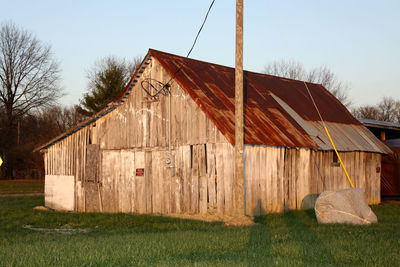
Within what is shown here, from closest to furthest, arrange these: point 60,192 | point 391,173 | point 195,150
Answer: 1. point 195,150
2. point 60,192
3. point 391,173

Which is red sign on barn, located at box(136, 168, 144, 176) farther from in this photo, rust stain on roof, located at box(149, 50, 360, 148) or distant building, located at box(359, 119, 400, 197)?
distant building, located at box(359, 119, 400, 197)

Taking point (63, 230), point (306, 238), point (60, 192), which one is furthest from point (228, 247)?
point (60, 192)

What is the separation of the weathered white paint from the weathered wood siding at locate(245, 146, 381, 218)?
10.5m

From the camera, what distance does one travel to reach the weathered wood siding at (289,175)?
1912 cm

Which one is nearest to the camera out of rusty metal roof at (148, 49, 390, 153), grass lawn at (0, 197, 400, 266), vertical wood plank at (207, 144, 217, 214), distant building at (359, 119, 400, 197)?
grass lawn at (0, 197, 400, 266)

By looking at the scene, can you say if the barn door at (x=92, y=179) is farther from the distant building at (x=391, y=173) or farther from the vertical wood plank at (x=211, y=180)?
the distant building at (x=391, y=173)

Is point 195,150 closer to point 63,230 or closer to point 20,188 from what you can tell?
point 63,230

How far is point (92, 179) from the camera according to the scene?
24.2 metres

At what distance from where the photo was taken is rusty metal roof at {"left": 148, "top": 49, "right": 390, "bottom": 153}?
19.7m

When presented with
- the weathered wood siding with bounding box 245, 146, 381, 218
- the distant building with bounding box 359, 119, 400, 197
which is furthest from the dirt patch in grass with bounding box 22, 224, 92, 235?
the distant building with bounding box 359, 119, 400, 197

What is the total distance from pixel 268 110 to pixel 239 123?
6.84 meters

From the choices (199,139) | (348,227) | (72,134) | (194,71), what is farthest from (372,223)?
(72,134)

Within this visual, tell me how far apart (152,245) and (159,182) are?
33.5ft

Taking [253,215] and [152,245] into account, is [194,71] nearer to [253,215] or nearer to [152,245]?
[253,215]
